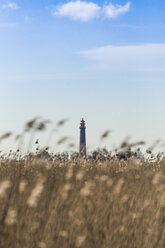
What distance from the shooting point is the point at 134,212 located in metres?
4.20

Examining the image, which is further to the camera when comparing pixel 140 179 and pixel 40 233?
pixel 140 179

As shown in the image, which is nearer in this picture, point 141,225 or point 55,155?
point 141,225

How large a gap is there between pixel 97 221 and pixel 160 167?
306 cm

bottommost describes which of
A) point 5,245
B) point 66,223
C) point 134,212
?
point 5,245

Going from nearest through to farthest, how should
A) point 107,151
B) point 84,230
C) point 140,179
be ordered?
1. point 84,230
2. point 140,179
3. point 107,151

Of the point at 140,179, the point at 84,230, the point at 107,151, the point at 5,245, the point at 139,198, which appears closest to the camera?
the point at 5,245

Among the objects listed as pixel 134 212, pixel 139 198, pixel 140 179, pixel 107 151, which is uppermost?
pixel 107 151

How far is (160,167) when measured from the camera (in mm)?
6715

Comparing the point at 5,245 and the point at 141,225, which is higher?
the point at 141,225

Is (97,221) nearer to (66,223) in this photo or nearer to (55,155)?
(66,223)

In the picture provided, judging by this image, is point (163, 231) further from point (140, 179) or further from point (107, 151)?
point (107, 151)

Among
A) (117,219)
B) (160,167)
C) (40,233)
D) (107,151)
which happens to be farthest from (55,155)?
(40,233)

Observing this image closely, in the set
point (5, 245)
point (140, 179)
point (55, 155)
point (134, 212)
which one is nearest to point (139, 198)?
point (134, 212)

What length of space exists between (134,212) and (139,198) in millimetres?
458
